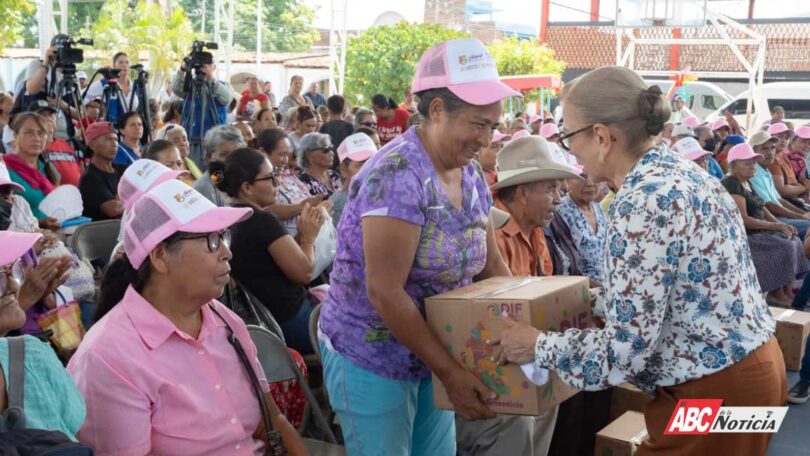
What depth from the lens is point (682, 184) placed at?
6.36 ft

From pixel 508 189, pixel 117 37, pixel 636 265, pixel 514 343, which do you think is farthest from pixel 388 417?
pixel 117 37

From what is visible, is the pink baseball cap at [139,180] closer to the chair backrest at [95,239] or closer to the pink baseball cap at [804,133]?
the chair backrest at [95,239]

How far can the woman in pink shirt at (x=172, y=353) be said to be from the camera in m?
2.13

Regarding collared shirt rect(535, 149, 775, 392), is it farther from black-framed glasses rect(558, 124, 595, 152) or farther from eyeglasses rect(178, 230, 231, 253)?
eyeglasses rect(178, 230, 231, 253)

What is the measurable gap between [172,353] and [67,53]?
21.4 feet

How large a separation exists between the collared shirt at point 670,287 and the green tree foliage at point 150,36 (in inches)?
1033

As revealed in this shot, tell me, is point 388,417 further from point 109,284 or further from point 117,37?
point 117,37

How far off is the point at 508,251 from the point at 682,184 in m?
1.74

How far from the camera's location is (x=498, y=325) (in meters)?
2.22

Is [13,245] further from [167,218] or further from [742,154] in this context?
[742,154]

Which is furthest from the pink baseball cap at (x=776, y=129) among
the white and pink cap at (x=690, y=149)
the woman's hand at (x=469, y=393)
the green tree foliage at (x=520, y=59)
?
the green tree foliage at (x=520, y=59)

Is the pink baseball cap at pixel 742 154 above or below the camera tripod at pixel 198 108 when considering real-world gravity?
below

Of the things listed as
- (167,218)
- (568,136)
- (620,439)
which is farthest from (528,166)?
(167,218)

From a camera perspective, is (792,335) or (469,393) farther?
(792,335)
